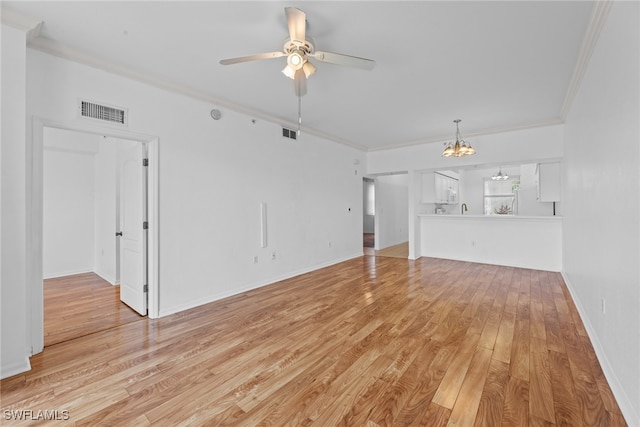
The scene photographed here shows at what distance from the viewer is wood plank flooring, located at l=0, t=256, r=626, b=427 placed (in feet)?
5.43

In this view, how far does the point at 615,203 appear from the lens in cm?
186

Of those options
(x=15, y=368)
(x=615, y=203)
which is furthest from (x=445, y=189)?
(x=15, y=368)

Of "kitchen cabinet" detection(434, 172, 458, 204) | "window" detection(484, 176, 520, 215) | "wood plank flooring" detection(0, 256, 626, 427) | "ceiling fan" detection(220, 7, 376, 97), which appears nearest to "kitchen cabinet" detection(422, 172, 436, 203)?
"kitchen cabinet" detection(434, 172, 458, 204)

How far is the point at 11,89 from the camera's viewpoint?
2072 millimetres

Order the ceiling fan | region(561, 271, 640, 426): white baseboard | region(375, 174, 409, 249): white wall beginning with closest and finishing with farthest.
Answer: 1. region(561, 271, 640, 426): white baseboard
2. the ceiling fan
3. region(375, 174, 409, 249): white wall

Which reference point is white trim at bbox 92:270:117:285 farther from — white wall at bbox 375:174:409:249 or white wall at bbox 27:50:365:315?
white wall at bbox 375:174:409:249

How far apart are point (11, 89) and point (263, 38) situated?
2.00 meters

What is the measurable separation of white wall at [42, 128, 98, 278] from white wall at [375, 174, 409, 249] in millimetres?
6657

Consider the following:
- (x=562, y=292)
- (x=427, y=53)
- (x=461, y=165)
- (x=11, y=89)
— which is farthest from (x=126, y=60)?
(x=562, y=292)

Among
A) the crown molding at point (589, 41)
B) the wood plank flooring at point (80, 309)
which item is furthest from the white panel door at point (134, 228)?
the crown molding at point (589, 41)

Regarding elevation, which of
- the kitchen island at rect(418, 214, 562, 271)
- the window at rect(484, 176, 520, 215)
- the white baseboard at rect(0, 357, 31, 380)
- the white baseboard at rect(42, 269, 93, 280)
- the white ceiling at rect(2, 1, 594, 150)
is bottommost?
the white baseboard at rect(0, 357, 31, 380)

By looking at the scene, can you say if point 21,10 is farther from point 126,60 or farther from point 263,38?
point 263,38

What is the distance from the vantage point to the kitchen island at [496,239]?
5227 mm

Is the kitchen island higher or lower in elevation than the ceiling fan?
lower
